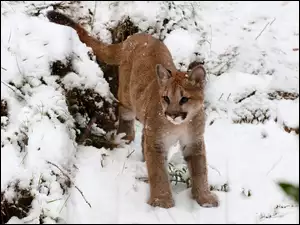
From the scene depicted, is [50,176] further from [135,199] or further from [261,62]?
[261,62]

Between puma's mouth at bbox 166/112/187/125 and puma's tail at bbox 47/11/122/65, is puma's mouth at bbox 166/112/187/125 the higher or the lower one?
the higher one

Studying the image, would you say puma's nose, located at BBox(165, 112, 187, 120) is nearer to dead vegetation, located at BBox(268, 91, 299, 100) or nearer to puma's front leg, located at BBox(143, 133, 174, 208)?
puma's front leg, located at BBox(143, 133, 174, 208)

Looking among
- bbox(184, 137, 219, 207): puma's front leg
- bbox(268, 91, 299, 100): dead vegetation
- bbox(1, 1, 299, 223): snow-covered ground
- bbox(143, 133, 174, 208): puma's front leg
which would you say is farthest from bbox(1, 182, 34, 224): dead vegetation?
bbox(268, 91, 299, 100): dead vegetation

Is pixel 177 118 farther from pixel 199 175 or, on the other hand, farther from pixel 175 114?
pixel 199 175

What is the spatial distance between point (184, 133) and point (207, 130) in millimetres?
1261

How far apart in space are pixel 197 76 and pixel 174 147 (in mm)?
1258

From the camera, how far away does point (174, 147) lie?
4.41 metres

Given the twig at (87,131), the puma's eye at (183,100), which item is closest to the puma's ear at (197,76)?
the puma's eye at (183,100)

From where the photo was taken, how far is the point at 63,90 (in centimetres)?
414

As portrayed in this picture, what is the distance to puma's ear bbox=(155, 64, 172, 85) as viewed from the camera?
334 centimetres

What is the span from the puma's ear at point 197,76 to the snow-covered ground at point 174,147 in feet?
2.73

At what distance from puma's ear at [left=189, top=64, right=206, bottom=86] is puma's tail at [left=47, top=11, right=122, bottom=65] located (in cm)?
125

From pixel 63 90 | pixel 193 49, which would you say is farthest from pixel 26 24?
pixel 193 49

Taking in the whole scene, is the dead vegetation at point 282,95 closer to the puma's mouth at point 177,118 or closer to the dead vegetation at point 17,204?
the puma's mouth at point 177,118
